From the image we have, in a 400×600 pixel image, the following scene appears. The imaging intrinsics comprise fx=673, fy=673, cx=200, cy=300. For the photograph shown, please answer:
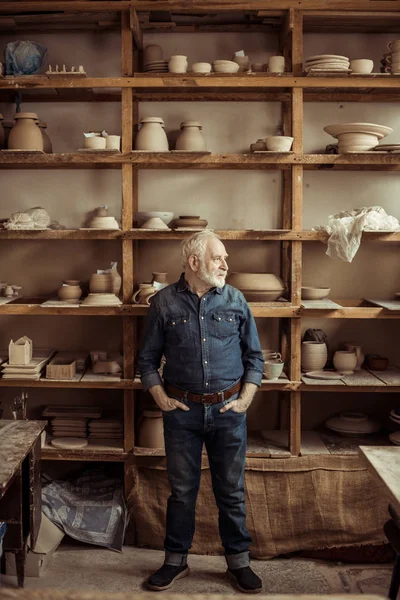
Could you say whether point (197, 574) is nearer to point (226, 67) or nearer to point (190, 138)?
point (190, 138)

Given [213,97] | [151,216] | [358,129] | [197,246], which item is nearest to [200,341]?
[197,246]

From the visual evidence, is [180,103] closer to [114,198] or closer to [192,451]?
[114,198]

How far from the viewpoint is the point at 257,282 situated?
402 cm

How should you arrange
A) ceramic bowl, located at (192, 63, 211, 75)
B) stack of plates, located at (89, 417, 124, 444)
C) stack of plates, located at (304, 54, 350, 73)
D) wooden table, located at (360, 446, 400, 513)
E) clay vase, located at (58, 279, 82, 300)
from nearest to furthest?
wooden table, located at (360, 446, 400, 513) < stack of plates, located at (304, 54, 350, 73) < ceramic bowl, located at (192, 63, 211, 75) < clay vase, located at (58, 279, 82, 300) < stack of plates, located at (89, 417, 124, 444)

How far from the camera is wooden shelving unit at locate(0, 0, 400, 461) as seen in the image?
3881 millimetres

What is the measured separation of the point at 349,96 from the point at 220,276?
1650 millimetres

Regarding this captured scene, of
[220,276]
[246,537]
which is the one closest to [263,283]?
[220,276]

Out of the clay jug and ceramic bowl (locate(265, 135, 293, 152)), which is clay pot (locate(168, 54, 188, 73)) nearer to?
ceramic bowl (locate(265, 135, 293, 152))

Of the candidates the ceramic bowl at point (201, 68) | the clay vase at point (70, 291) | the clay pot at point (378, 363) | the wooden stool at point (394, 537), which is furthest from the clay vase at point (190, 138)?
the wooden stool at point (394, 537)

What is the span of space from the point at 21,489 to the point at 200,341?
1.12 metres

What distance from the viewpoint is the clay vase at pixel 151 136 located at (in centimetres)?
396

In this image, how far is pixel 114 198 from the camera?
4391 millimetres

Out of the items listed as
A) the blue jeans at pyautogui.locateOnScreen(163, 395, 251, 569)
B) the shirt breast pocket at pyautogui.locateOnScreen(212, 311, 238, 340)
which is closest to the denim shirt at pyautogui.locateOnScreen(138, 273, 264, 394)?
the shirt breast pocket at pyautogui.locateOnScreen(212, 311, 238, 340)

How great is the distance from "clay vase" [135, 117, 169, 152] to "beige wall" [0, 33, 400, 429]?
12.6 inches
